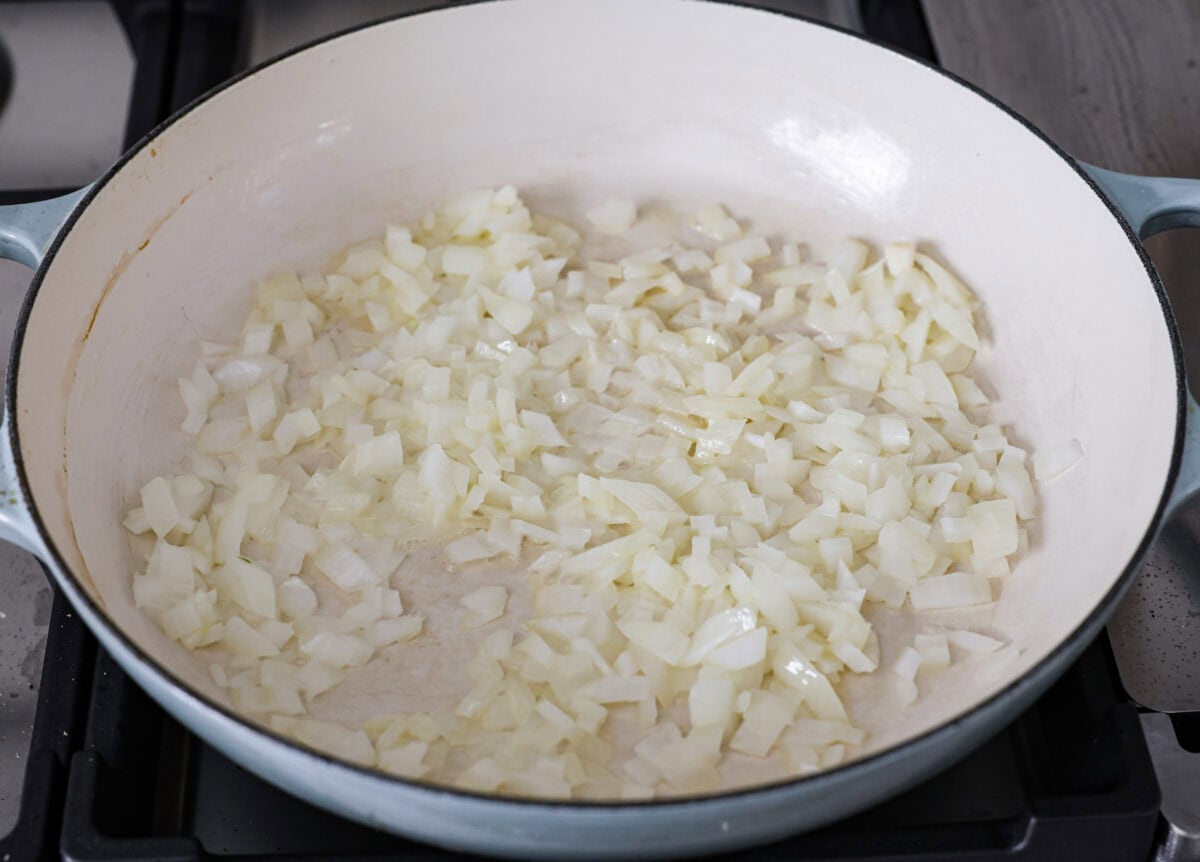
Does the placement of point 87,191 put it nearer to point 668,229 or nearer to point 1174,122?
point 668,229

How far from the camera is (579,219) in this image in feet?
4.39

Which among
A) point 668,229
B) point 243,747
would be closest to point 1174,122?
point 668,229

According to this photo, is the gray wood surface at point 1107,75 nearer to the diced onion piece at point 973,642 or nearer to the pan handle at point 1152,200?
the pan handle at point 1152,200

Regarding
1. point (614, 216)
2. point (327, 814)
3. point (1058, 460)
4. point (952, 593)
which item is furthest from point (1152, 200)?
point (327, 814)

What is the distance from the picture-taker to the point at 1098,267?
3.59 feet

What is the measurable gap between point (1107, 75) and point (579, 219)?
737 mm

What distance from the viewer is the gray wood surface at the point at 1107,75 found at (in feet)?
4.81

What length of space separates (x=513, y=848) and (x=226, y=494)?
463mm

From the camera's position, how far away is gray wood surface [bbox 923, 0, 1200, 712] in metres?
1.47

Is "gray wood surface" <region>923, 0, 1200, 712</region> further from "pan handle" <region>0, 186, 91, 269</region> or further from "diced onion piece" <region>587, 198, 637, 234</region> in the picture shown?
"pan handle" <region>0, 186, 91, 269</region>

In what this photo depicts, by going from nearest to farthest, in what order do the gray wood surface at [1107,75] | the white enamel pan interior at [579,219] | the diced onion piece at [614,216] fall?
the white enamel pan interior at [579,219]
the diced onion piece at [614,216]
the gray wood surface at [1107,75]

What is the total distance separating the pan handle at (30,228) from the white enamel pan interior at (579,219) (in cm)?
2

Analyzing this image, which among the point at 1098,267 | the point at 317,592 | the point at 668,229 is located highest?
the point at 1098,267

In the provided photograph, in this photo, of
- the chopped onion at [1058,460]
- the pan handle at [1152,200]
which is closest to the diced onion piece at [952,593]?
the chopped onion at [1058,460]
